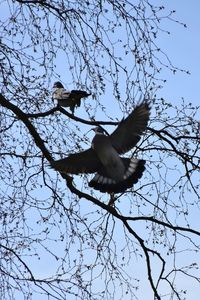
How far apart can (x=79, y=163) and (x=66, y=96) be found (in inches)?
32.6

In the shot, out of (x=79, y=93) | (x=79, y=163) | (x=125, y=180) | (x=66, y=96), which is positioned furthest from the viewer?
(x=66, y=96)

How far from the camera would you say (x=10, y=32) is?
34.8ft

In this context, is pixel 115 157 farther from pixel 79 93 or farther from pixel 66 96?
pixel 66 96

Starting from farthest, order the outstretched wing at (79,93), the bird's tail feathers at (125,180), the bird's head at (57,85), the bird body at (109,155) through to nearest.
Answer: the bird's head at (57,85)
the outstretched wing at (79,93)
the bird body at (109,155)
the bird's tail feathers at (125,180)

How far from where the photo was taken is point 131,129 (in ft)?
33.5

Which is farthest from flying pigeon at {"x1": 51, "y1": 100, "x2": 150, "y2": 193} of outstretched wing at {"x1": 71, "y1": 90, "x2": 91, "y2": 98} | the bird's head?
the bird's head

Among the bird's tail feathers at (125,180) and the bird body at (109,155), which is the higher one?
the bird body at (109,155)

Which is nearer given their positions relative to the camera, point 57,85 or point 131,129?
point 131,129

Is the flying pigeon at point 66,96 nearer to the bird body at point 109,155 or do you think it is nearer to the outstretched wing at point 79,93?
the outstretched wing at point 79,93

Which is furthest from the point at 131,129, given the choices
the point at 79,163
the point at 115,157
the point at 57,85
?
the point at 57,85

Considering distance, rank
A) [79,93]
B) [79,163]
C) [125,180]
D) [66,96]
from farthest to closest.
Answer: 1. [66,96]
2. [79,93]
3. [79,163]
4. [125,180]

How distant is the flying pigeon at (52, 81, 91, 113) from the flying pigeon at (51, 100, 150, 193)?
1.35 feet

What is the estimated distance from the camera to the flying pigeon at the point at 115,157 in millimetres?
10133

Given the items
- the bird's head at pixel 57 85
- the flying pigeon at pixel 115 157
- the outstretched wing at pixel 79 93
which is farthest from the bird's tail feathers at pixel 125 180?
the bird's head at pixel 57 85
